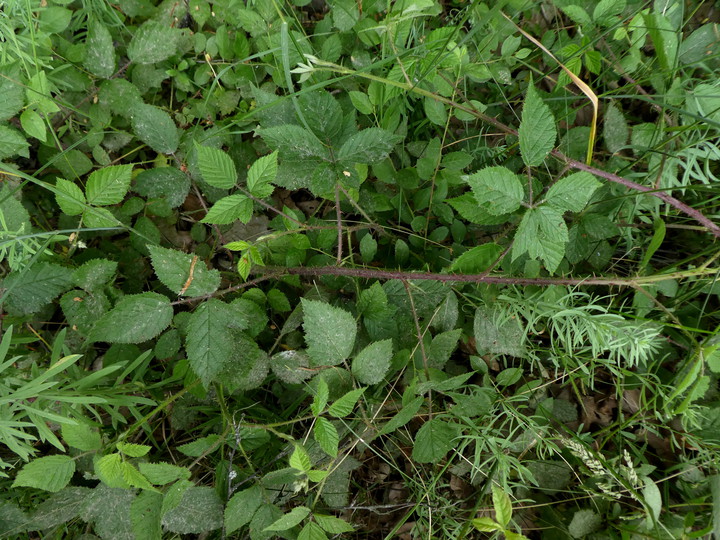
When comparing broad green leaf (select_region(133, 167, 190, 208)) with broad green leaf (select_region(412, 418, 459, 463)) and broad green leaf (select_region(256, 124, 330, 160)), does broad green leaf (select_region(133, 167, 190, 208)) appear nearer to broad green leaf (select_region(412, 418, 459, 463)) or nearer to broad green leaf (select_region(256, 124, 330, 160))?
broad green leaf (select_region(256, 124, 330, 160))

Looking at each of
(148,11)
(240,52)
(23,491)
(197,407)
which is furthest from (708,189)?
(23,491)

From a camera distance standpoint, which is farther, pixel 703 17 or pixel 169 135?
pixel 703 17

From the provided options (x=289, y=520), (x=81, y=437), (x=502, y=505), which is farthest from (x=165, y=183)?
(x=502, y=505)

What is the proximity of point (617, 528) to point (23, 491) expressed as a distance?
2.13m

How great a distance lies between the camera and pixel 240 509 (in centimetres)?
147

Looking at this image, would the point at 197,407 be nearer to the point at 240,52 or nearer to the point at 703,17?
the point at 240,52

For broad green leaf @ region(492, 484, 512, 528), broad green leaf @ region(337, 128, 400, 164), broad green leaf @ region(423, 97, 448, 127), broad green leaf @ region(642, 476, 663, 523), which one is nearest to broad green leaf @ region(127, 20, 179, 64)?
broad green leaf @ region(337, 128, 400, 164)

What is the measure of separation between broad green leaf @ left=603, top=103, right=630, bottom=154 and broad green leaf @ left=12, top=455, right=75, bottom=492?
2180 mm

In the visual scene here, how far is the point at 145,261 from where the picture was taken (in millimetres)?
1882

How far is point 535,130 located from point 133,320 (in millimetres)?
1365

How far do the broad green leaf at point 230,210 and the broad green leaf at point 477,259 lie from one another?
0.67m

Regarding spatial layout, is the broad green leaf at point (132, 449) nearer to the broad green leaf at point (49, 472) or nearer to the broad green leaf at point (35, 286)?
the broad green leaf at point (49, 472)

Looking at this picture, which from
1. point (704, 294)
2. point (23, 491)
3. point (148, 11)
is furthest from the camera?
point (148, 11)

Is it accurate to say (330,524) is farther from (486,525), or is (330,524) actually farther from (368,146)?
(368,146)
